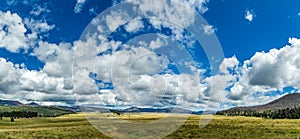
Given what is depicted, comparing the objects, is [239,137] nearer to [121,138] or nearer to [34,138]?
[121,138]

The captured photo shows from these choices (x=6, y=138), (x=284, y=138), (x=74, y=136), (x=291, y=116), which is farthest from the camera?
(x=291, y=116)

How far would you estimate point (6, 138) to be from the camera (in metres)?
50.2

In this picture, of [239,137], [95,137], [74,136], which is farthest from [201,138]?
[74,136]

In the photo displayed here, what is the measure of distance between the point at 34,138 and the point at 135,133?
17479 mm

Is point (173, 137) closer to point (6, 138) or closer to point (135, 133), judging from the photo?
point (135, 133)

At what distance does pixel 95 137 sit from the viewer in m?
51.8

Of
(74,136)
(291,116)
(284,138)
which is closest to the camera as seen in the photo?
(284,138)

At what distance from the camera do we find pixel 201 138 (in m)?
48.8

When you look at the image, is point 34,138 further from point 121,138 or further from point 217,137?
point 217,137

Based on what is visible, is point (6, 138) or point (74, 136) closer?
point (6, 138)

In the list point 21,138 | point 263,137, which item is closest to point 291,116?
point 263,137

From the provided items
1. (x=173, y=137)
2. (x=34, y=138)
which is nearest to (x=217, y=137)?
(x=173, y=137)

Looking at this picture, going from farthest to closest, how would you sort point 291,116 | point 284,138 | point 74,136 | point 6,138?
point 291,116 < point 74,136 < point 6,138 < point 284,138

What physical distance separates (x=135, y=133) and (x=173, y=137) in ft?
30.6
